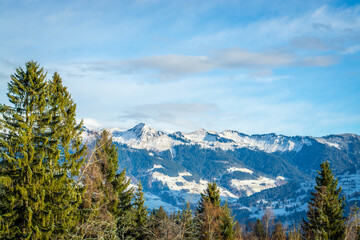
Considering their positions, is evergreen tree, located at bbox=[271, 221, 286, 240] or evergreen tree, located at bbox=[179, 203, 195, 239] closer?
evergreen tree, located at bbox=[179, 203, 195, 239]

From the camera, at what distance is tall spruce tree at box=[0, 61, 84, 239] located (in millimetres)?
22047

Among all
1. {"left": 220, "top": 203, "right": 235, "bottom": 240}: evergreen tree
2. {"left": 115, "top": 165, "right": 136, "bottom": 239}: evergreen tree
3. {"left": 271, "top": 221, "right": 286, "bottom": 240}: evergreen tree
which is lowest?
{"left": 271, "top": 221, "right": 286, "bottom": 240}: evergreen tree

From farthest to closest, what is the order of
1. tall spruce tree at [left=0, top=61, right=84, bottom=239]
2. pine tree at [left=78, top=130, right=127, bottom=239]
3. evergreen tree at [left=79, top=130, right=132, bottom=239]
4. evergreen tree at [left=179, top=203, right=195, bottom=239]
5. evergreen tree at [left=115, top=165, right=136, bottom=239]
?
evergreen tree at [left=115, top=165, right=136, bottom=239] → evergreen tree at [left=79, top=130, right=132, bottom=239] → pine tree at [left=78, top=130, right=127, bottom=239] → evergreen tree at [left=179, top=203, right=195, bottom=239] → tall spruce tree at [left=0, top=61, right=84, bottom=239]

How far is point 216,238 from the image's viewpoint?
39906mm

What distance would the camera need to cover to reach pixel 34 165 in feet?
76.3

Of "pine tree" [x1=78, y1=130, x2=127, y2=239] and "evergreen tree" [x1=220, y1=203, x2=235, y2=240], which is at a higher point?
"pine tree" [x1=78, y1=130, x2=127, y2=239]

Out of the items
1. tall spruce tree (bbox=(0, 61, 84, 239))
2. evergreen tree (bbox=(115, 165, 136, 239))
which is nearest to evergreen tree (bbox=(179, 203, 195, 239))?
evergreen tree (bbox=(115, 165, 136, 239))

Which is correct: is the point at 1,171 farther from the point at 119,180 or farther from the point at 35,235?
the point at 119,180

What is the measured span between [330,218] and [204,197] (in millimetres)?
16559

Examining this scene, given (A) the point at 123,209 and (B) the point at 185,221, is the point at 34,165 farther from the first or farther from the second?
(A) the point at 123,209

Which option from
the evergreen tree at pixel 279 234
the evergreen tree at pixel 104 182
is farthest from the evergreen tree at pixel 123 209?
the evergreen tree at pixel 279 234

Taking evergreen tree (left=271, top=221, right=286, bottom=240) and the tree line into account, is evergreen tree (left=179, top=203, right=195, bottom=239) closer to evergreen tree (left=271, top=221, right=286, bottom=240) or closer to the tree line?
the tree line

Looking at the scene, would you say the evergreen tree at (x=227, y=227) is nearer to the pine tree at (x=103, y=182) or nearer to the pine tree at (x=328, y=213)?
the pine tree at (x=328, y=213)

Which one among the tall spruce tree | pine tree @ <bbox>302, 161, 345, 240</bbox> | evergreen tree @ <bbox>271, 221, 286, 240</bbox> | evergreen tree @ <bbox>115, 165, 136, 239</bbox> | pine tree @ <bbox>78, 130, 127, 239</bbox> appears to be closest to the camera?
the tall spruce tree
